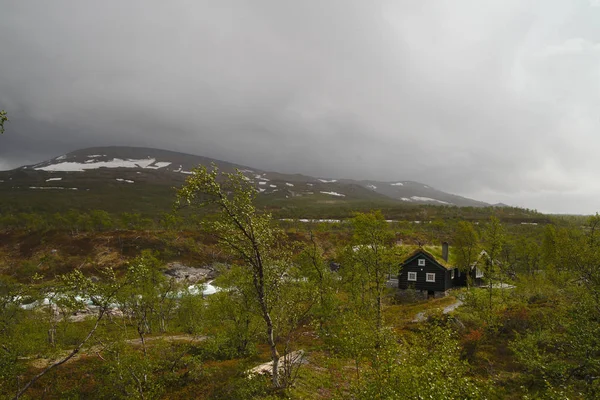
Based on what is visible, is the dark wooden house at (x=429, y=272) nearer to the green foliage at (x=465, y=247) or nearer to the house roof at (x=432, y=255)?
the house roof at (x=432, y=255)

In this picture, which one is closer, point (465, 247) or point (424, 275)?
point (424, 275)

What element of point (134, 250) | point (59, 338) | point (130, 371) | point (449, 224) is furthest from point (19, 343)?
point (449, 224)

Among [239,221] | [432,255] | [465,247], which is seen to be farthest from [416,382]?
[465,247]

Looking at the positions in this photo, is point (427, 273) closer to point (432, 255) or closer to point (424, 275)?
point (424, 275)

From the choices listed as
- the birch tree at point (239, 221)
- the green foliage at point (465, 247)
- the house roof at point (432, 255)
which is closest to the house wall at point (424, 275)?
the house roof at point (432, 255)

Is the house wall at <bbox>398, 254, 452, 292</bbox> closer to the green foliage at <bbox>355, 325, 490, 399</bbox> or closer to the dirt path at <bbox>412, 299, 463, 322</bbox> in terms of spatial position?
the dirt path at <bbox>412, 299, 463, 322</bbox>

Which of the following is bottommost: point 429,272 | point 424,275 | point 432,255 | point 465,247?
point 424,275

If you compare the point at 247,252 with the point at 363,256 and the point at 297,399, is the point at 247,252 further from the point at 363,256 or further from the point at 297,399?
the point at 363,256

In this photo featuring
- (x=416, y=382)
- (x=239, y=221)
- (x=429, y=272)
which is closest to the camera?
(x=416, y=382)

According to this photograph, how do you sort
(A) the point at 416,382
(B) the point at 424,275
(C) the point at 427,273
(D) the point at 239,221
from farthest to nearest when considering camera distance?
(B) the point at 424,275, (C) the point at 427,273, (D) the point at 239,221, (A) the point at 416,382
